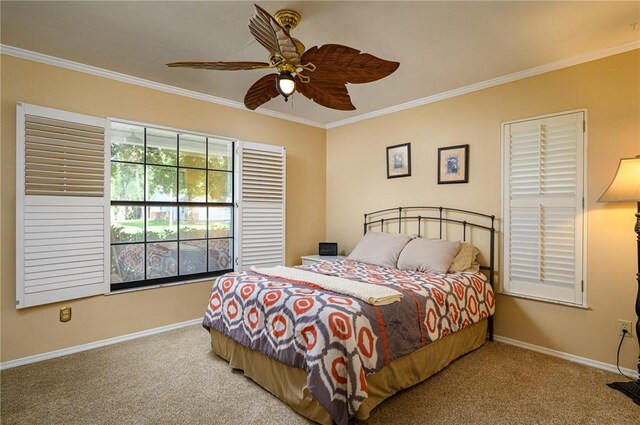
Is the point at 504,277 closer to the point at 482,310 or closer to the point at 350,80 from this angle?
the point at 482,310

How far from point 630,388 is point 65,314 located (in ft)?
14.6

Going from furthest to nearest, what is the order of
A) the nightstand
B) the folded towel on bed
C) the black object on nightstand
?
the black object on nightstand < the nightstand < the folded towel on bed

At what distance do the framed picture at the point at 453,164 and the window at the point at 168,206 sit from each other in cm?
245

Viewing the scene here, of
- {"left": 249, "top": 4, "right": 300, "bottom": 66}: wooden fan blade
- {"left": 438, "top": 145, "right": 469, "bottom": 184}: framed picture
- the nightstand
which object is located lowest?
the nightstand

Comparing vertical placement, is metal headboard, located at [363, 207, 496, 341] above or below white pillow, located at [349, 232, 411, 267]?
above

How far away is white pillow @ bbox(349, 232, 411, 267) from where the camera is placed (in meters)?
3.47

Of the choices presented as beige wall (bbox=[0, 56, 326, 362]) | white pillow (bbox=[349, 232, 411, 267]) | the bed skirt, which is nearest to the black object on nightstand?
beige wall (bbox=[0, 56, 326, 362])

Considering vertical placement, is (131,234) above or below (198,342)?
→ above

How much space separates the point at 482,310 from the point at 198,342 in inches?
104

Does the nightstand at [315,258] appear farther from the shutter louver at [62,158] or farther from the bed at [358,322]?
the shutter louver at [62,158]

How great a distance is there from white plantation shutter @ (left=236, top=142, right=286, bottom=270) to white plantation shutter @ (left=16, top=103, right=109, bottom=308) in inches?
54.3

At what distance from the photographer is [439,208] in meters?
3.73

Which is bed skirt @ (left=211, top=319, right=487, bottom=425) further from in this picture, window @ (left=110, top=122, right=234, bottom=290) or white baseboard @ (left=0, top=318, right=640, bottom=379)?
window @ (left=110, top=122, right=234, bottom=290)

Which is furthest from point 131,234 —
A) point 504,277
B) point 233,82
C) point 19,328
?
point 504,277
